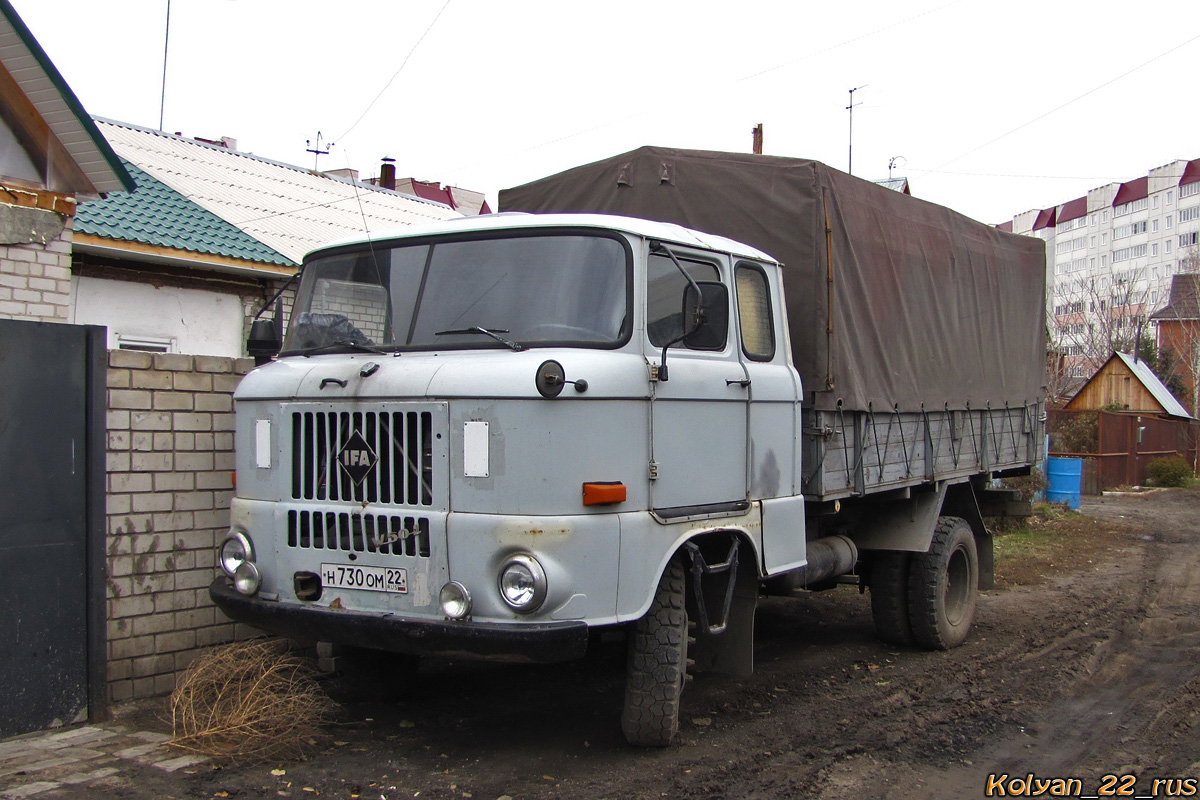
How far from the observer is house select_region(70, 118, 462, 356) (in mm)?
10586

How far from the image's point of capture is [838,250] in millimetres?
6516

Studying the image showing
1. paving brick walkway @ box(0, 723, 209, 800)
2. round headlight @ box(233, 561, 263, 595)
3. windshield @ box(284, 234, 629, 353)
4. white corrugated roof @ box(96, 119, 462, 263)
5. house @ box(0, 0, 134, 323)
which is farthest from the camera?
white corrugated roof @ box(96, 119, 462, 263)

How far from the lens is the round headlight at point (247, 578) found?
4945 millimetres

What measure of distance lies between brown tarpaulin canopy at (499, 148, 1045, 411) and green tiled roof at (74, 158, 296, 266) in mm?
4749

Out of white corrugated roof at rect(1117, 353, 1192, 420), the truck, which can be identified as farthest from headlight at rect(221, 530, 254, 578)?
white corrugated roof at rect(1117, 353, 1192, 420)

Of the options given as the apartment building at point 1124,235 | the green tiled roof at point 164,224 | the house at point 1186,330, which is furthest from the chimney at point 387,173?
the apartment building at point 1124,235

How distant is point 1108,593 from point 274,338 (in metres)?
8.62

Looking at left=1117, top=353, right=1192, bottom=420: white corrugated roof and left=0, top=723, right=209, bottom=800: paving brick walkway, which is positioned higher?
left=1117, top=353, right=1192, bottom=420: white corrugated roof

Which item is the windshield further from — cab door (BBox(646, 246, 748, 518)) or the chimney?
the chimney

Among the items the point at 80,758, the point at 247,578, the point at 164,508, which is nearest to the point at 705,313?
the point at 247,578

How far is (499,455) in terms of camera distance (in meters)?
4.39

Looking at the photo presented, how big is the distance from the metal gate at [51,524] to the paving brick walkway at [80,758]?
0.49 feet

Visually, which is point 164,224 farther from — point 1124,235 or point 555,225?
point 1124,235

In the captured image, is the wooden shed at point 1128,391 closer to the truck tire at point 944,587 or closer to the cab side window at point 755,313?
the truck tire at point 944,587
